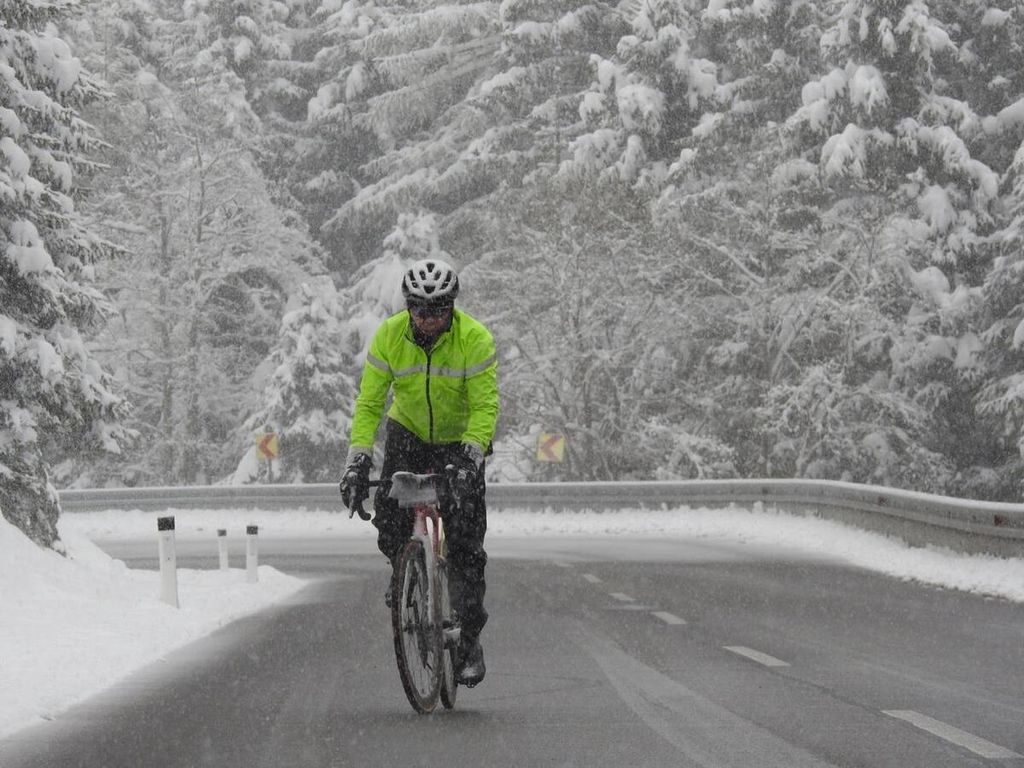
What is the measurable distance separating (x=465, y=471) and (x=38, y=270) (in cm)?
1293

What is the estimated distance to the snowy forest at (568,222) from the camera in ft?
121

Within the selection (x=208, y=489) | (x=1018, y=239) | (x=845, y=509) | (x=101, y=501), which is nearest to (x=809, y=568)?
(x=845, y=509)

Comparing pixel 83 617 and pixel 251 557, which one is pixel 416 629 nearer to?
pixel 83 617

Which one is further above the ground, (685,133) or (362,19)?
(362,19)

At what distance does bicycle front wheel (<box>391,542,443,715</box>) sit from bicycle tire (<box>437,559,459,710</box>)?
70 millimetres

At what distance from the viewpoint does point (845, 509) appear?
24797 mm

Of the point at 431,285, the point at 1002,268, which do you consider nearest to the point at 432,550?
the point at 431,285

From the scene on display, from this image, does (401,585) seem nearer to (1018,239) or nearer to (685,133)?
(1018,239)

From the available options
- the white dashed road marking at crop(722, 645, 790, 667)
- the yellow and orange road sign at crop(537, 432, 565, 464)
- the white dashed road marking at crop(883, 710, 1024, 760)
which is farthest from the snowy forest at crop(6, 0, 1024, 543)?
the white dashed road marking at crop(883, 710, 1024, 760)

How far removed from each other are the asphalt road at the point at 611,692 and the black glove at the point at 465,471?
40.4 inches

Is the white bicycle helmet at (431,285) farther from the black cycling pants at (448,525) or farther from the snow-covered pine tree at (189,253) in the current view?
the snow-covered pine tree at (189,253)

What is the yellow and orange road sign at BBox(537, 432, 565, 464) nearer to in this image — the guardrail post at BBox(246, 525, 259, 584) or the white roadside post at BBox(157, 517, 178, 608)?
the guardrail post at BBox(246, 525, 259, 584)

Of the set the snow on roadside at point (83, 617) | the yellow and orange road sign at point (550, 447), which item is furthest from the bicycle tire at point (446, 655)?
the yellow and orange road sign at point (550, 447)

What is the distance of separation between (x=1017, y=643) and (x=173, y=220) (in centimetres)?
4490
